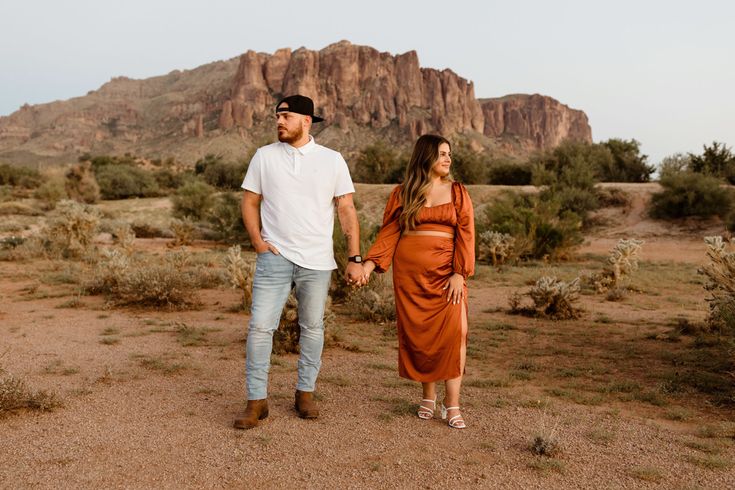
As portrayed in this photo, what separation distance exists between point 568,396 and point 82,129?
12593 centimetres

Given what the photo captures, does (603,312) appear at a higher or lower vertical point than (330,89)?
lower

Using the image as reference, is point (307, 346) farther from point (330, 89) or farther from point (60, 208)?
point (330, 89)

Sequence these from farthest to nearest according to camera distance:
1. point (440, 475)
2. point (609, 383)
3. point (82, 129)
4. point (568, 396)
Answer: point (82, 129)
point (609, 383)
point (568, 396)
point (440, 475)

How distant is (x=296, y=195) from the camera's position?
384 cm

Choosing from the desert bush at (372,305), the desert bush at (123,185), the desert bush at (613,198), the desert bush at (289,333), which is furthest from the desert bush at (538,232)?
the desert bush at (123,185)

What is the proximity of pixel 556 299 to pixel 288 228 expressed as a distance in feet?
17.0

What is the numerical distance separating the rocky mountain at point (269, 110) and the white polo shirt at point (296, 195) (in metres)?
80.6

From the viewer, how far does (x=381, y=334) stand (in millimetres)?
7074

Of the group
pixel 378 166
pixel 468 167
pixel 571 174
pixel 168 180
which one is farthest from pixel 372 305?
pixel 168 180

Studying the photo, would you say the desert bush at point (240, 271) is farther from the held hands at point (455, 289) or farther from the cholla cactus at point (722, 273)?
the cholla cactus at point (722, 273)

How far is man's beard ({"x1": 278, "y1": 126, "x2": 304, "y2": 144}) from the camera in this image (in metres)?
3.86

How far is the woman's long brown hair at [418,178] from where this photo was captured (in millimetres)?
A: 4000

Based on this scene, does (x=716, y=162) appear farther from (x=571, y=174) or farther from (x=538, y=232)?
(x=538, y=232)

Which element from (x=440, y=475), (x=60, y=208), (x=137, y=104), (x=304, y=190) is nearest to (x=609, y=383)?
(x=440, y=475)
